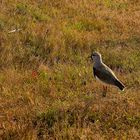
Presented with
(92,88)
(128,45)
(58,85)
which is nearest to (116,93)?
(92,88)

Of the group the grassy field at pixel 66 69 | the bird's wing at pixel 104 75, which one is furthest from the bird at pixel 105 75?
the grassy field at pixel 66 69

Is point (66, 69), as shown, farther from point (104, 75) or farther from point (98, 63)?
point (104, 75)

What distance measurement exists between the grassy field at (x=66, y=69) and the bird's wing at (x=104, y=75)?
0.51 metres

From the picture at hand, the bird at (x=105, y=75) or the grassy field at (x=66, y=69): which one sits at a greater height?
the bird at (x=105, y=75)

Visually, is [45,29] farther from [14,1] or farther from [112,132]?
[112,132]

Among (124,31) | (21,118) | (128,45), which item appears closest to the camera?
(21,118)

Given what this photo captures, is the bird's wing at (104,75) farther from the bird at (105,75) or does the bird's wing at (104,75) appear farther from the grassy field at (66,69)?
the grassy field at (66,69)

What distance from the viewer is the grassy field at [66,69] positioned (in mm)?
9711

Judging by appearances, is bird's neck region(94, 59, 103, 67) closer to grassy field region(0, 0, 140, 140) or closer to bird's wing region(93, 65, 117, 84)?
bird's wing region(93, 65, 117, 84)

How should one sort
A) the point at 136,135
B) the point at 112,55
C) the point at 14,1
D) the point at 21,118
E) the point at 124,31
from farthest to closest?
the point at 14,1
the point at 124,31
the point at 112,55
the point at 21,118
the point at 136,135

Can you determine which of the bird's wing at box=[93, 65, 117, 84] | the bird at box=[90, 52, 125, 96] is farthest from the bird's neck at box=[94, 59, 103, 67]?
the bird's wing at box=[93, 65, 117, 84]

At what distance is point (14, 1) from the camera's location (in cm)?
1922

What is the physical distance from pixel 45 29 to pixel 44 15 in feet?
5.92

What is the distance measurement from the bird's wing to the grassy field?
0.51 metres
